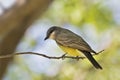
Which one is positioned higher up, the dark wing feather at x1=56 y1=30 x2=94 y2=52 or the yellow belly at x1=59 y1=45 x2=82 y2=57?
the dark wing feather at x1=56 y1=30 x2=94 y2=52

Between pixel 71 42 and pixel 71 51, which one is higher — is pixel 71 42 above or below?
above

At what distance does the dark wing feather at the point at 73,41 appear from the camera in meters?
2.21

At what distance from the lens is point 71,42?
7.37 ft

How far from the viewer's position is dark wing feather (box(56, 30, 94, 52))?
2.21 m

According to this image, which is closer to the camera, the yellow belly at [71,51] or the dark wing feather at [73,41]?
the dark wing feather at [73,41]

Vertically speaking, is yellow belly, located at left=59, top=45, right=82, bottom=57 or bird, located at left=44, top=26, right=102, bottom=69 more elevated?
bird, located at left=44, top=26, right=102, bottom=69

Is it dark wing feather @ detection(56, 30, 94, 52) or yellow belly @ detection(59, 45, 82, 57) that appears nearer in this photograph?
dark wing feather @ detection(56, 30, 94, 52)

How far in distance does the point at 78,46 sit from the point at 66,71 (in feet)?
8.01

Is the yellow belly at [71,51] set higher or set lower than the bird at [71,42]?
lower

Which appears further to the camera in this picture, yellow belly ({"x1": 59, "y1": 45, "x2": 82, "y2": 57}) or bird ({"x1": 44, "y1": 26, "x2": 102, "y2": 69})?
yellow belly ({"x1": 59, "y1": 45, "x2": 82, "y2": 57})

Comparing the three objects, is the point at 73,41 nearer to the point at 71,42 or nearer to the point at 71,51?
the point at 71,42

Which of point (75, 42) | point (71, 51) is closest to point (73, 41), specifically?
point (75, 42)

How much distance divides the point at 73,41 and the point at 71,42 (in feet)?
0.08

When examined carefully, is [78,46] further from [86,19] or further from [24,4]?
[86,19]
